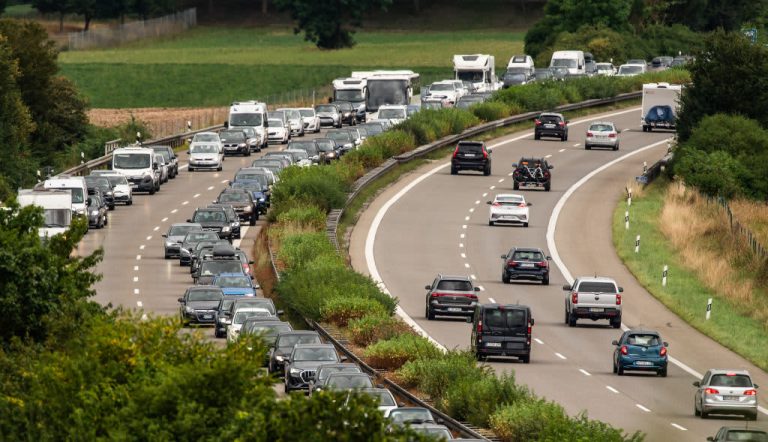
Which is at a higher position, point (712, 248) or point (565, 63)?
point (565, 63)

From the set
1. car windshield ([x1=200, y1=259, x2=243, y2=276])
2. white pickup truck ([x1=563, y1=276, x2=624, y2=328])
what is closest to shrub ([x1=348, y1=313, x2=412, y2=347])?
white pickup truck ([x1=563, y1=276, x2=624, y2=328])

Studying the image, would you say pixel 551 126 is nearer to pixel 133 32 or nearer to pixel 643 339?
pixel 643 339

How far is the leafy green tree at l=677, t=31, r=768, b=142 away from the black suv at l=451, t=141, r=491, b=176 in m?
10.5

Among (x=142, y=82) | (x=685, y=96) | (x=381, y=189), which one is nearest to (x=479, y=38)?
(x=142, y=82)

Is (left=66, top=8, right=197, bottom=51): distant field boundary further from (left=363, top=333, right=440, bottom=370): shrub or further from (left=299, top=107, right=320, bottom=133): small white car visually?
(left=363, top=333, right=440, bottom=370): shrub

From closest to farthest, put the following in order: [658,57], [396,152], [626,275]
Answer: [626,275], [396,152], [658,57]

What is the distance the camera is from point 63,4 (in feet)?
607

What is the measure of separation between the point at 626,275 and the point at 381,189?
18858mm

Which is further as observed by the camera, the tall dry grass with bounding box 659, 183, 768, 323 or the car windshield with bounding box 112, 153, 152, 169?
the car windshield with bounding box 112, 153, 152, 169

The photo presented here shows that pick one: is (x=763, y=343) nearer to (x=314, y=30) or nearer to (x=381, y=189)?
(x=381, y=189)

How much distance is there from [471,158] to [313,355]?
43511mm

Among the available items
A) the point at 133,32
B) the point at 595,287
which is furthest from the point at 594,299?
the point at 133,32

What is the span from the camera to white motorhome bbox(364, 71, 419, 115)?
106925 mm

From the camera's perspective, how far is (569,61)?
121188 millimetres
